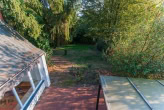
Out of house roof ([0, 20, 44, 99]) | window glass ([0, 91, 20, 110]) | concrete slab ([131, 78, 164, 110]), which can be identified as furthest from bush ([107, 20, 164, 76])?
window glass ([0, 91, 20, 110])

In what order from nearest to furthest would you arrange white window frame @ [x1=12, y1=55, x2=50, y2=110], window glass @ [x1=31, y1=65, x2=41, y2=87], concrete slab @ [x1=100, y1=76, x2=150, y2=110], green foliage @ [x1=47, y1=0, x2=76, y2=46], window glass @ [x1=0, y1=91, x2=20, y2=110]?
concrete slab @ [x1=100, y1=76, x2=150, y2=110] < white window frame @ [x1=12, y1=55, x2=50, y2=110] < window glass @ [x1=0, y1=91, x2=20, y2=110] < window glass @ [x1=31, y1=65, x2=41, y2=87] < green foliage @ [x1=47, y1=0, x2=76, y2=46]

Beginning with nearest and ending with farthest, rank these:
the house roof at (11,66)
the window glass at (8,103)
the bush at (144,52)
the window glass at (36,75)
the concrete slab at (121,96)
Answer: the concrete slab at (121,96) → the house roof at (11,66) → the window glass at (8,103) → the bush at (144,52) → the window glass at (36,75)

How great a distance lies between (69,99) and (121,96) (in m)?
2.35

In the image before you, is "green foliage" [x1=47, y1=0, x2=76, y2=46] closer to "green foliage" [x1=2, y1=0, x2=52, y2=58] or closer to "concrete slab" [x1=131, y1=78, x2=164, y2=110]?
"green foliage" [x1=2, y1=0, x2=52, y2=58]

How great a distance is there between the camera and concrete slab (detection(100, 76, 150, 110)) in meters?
2.08

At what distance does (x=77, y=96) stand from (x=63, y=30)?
17.9 feet

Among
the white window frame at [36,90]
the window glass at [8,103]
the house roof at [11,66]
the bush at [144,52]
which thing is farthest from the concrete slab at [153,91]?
the window glass at [8,103]

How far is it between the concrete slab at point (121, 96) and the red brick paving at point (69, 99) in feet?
4.07

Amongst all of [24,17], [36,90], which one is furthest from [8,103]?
[24,17]

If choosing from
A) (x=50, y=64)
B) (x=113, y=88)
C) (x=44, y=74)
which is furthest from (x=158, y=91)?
(x=50, y=64)

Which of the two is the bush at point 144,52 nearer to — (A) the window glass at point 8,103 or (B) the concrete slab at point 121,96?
(B) the concrete slab at point 121,96

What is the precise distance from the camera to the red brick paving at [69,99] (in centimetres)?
363

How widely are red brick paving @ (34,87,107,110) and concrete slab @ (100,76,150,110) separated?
1.24m

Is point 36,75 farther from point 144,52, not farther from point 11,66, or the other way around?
point 144,52
